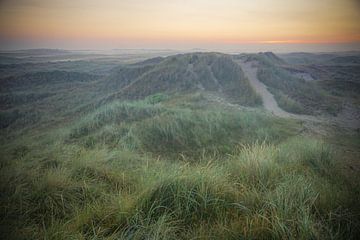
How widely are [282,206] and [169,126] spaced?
489 cm

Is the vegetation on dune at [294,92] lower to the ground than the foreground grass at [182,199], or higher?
lower

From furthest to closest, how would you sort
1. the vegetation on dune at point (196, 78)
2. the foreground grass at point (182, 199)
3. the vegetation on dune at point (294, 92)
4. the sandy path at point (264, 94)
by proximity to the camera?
the vegetation on dune at point (196, 78)
the vegetation on dune at point (294, 92)
the sandy path at point (264, 94)
the foreground grass at point (182, 199)

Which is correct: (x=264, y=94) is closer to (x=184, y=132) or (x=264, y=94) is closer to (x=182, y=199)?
(x=184, y=132)

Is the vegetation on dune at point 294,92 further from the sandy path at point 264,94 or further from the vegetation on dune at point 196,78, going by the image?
the vegetation on dune at point 196,78

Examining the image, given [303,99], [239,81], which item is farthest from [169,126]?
[239,81]

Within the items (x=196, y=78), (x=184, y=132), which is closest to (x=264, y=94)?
(x=196, y=78)

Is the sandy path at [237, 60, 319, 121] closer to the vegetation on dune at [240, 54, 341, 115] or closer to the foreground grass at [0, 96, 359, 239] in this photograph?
the vegetation on dune at [240, 54, 341, 115]

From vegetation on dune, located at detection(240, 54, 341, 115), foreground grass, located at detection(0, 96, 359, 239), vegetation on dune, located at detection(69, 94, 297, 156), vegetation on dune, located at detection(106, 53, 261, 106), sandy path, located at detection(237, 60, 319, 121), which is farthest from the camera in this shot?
vegetation on dune, located at detection(106, 53, 261, 106)

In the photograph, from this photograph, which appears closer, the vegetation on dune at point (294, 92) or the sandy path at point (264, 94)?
the sandy path at point (264, 94)

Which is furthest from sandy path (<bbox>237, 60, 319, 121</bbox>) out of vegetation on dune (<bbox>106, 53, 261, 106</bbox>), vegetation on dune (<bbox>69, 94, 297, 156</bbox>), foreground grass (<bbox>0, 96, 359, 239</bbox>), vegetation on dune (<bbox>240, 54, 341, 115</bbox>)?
foreground grass (<bbox>0, 96, 359, 239</bbox>)

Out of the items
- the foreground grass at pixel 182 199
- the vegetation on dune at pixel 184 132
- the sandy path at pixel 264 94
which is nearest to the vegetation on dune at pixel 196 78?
the sandy path at pixel 264 94

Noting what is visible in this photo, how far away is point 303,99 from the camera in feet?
47.4

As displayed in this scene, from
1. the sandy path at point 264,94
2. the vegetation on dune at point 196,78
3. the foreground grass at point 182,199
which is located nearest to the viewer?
the foreground grass at point 182,199

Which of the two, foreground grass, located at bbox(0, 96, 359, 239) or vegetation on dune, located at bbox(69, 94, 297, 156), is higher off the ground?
foreground grass, located at bbox(0, 96, 359, 239)
